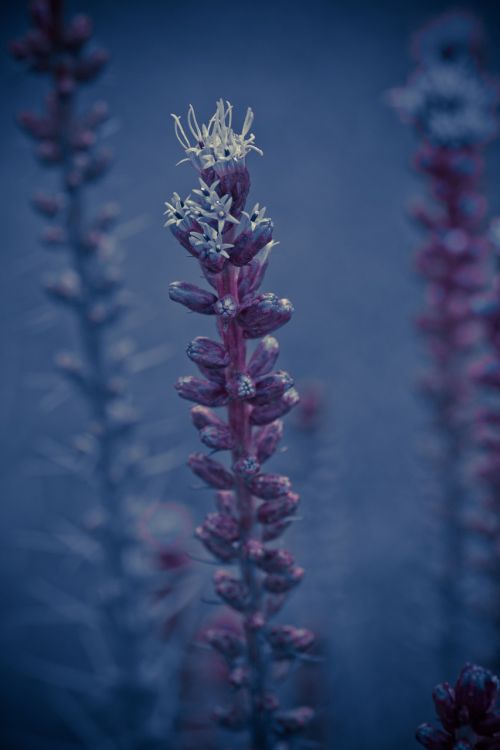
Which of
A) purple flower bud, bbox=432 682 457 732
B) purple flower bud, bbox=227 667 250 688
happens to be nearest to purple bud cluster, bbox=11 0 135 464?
purple flower bud, bbox=227 667 250 688

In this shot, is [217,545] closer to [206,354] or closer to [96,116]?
[206,354]

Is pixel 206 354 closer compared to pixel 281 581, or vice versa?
pixel 206 354

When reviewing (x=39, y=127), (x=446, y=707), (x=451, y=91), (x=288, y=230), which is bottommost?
(x=446, y=707)

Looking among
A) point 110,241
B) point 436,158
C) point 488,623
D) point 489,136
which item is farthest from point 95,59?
point 488,623

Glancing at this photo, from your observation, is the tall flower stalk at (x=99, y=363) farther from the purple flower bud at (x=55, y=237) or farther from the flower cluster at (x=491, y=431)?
the flower cluster at (x=491, y=431)

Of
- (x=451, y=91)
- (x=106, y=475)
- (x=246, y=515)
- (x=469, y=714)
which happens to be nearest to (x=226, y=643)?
(x=246, y=515)

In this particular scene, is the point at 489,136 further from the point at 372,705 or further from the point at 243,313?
the point at 372,705

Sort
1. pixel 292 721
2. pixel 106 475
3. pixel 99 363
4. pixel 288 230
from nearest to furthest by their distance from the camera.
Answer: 1. pixel 292 721
2. pixel 99 363
3. pixel 106 475
4. pixel 288 230
